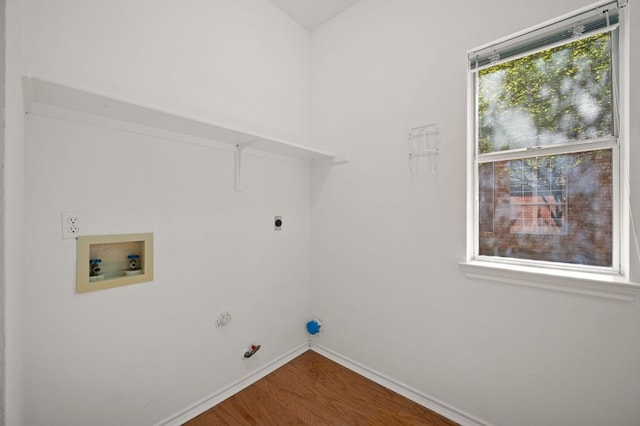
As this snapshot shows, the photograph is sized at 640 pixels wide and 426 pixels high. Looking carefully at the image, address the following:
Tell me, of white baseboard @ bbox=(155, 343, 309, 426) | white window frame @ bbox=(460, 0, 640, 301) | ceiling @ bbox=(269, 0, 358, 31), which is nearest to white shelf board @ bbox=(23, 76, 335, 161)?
ceiling @ bbox=(269, 0, 358, 31)

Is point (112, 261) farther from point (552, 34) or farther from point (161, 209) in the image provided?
point (552, 34)

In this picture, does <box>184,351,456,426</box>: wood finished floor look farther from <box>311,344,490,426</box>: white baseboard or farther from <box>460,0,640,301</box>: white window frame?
<box>460,0,640,301</box>: white window frame

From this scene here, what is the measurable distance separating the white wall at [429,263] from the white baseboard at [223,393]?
1.34ft

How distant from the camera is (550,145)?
1.40 m

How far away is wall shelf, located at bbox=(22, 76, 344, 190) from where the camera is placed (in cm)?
104

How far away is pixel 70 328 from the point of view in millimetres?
1221

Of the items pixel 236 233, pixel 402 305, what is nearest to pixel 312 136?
pixel 236 233

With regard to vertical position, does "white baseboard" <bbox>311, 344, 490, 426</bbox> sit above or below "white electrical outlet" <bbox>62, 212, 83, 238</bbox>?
below

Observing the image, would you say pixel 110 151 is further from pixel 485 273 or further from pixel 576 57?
pixel 576 57

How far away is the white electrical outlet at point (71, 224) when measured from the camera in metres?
1.20

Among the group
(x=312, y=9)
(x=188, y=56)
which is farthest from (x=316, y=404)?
(x=312, y=9)

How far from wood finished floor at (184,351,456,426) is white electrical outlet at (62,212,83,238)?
49.9 inches

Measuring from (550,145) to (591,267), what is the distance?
0.65 m

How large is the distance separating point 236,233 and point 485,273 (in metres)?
1.60
